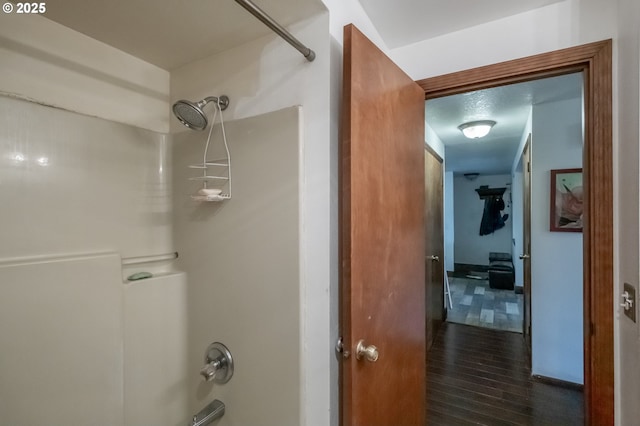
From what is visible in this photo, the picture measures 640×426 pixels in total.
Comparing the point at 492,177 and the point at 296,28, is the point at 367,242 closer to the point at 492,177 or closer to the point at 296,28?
the point at 296,28

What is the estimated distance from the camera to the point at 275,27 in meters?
0.80

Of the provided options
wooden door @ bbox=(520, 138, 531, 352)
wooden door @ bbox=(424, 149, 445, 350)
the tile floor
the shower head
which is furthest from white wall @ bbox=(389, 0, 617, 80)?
the tile floor

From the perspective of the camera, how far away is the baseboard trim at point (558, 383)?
2.23 m

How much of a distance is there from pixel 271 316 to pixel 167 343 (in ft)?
2.10

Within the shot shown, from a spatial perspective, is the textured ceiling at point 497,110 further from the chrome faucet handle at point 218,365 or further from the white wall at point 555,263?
the chrome faucet handle at point 218,365

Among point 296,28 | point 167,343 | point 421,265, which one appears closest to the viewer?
point 296,28

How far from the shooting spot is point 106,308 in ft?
3.59

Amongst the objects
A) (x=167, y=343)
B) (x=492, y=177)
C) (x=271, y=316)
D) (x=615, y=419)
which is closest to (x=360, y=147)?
(x=271, y=316)

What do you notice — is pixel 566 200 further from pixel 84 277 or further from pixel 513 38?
pixel 84 277

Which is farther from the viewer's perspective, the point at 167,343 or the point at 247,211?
the point at 167,343

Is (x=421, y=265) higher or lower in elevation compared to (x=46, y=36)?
lower

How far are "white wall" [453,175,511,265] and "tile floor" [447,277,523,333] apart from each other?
4.93 ft

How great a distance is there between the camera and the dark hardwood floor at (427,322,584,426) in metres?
1.91

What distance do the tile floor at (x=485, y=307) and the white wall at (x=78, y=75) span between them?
404cm
